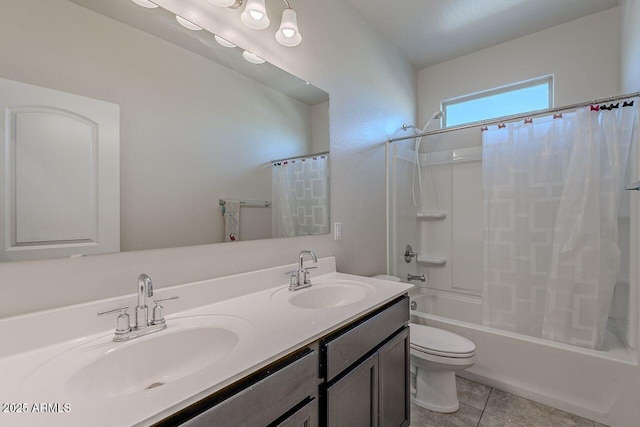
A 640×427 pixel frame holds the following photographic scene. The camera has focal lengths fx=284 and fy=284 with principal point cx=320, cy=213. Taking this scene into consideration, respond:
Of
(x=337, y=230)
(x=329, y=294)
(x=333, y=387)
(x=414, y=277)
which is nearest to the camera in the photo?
(x=333, y=387)

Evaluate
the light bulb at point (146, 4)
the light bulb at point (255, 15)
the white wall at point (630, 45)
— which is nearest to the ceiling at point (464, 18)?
the white wall at point (630, 45)

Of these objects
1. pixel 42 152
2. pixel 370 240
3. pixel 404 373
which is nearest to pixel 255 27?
pixel 42 152

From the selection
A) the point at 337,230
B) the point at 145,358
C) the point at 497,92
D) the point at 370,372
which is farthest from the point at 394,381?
the point at 497,92

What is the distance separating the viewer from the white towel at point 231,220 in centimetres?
130

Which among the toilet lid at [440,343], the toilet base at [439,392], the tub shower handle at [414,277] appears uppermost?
the tub shower handle at [414,277]

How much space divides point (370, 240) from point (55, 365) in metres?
1.89

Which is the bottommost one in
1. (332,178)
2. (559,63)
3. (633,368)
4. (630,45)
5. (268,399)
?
(633,368)

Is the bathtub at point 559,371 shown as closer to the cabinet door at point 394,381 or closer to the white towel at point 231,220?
the cabinet door at point 394,381

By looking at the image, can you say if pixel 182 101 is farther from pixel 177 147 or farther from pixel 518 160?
pixel 518 160

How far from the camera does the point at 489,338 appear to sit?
6.33 ft

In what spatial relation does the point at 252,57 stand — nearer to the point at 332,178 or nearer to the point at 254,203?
the point at 254,203

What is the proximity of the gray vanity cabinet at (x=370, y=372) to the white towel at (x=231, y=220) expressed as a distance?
0.65m

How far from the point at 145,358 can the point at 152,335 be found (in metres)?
0.06

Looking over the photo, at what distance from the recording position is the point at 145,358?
84 cm
